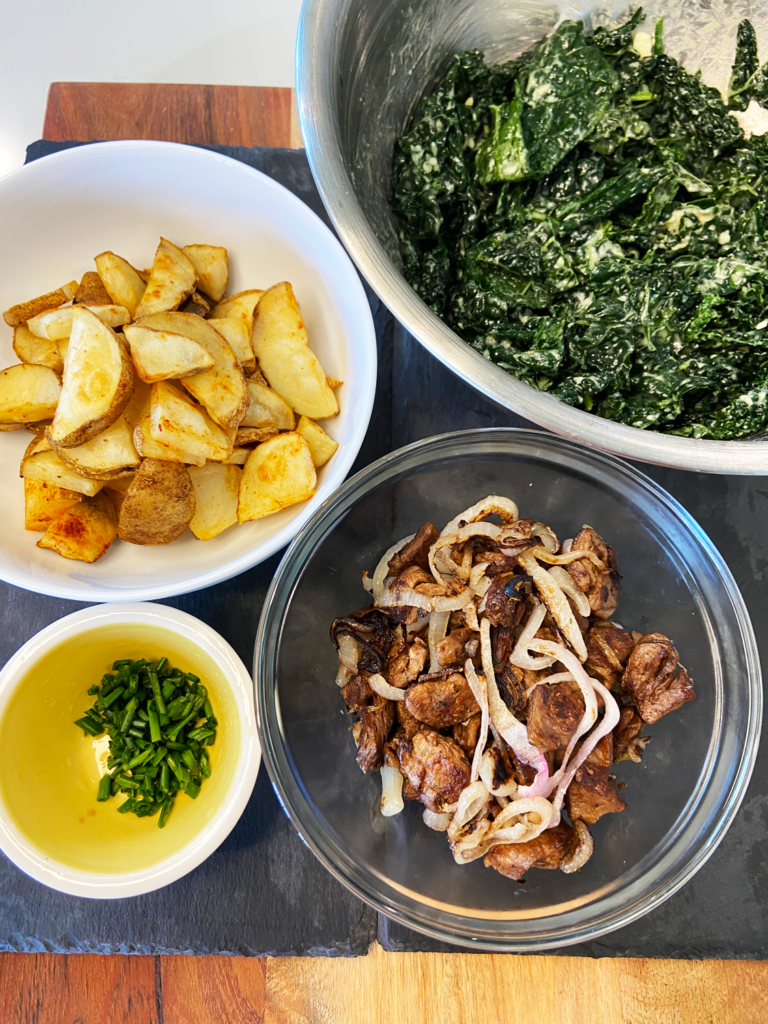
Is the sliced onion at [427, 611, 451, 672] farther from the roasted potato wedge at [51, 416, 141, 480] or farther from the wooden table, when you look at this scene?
the wooden table

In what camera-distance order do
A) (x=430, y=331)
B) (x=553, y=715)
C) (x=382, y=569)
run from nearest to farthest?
(x=430, y=331)
(x=553, y=715)
(x=382, y=569)

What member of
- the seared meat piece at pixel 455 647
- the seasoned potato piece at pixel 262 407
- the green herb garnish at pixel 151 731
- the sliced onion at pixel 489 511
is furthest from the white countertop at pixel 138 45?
the seared meat piece at pixel 455 647

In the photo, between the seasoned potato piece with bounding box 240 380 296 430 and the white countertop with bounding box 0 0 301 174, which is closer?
the seasoned potato piece with bounding box 240 380 296 430

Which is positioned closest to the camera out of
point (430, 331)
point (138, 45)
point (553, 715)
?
point (430, 331)

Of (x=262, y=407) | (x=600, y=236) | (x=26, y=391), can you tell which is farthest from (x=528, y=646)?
(x=26, y=391)

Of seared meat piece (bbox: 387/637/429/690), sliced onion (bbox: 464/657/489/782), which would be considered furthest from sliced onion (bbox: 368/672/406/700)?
sliced onion (bbox: 464/657/489/782)

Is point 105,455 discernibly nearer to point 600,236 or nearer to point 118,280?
point 118,280
